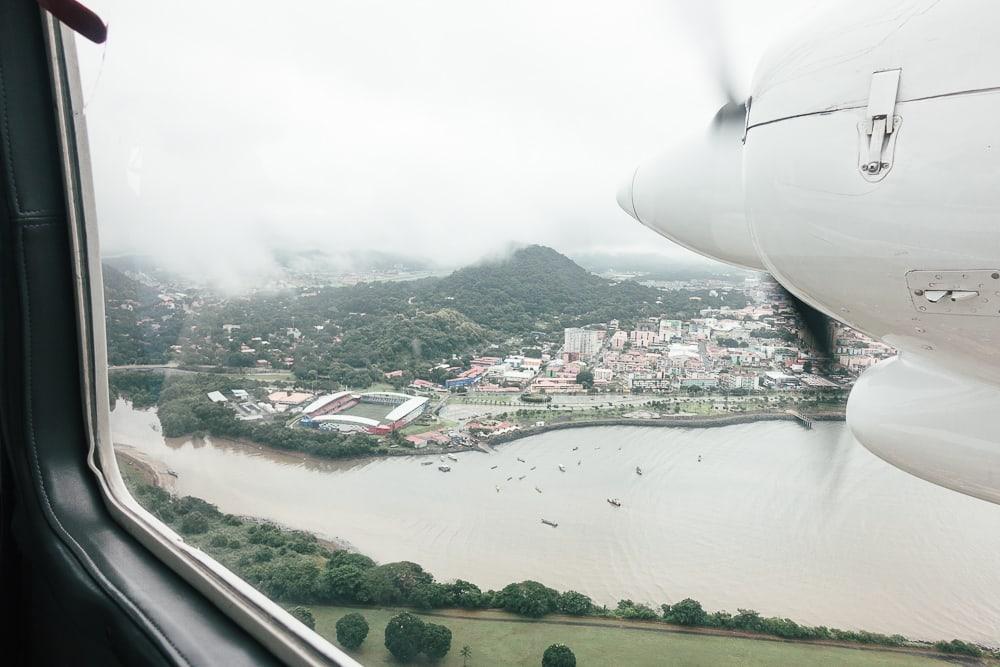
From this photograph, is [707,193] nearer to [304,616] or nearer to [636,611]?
[636,611]

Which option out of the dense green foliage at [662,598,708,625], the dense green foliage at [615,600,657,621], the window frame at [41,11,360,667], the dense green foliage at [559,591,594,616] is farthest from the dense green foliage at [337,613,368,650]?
the dense green foliage at [662,598,708,625]

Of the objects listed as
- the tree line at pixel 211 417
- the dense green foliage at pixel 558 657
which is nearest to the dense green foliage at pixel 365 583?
the dense green foliage at pixel 558 657

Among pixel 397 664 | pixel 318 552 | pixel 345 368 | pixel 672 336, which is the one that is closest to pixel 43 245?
pixel 345 368

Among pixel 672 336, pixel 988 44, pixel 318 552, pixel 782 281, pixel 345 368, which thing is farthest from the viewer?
pixel 345 368

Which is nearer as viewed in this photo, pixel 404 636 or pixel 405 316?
pixel 404 636

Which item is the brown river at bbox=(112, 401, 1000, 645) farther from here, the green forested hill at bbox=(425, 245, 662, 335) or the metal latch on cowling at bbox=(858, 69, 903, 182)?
the metal latch on cowling at bbox=(858, 69, 903, 182)

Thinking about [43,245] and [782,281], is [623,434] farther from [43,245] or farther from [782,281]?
[43,245]

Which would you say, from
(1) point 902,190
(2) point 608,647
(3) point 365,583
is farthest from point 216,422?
(1) point 902,190
